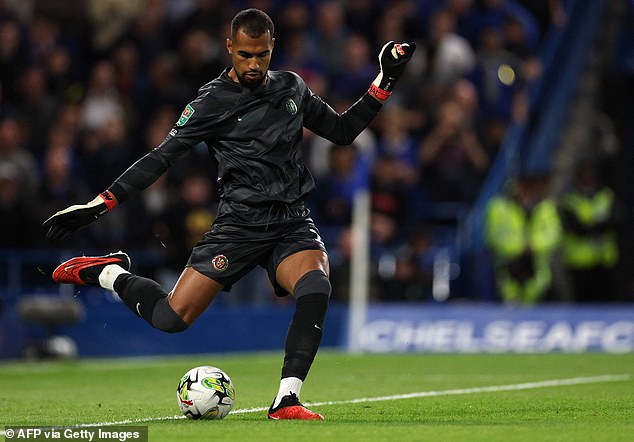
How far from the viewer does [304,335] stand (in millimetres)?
7891

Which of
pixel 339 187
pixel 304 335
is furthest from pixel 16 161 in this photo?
pixel 304 335

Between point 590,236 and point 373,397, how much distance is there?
752 cm

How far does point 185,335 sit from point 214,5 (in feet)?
16.3

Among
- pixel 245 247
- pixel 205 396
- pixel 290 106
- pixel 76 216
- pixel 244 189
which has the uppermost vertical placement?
pixel 290 106

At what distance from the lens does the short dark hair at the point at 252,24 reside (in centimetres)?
792

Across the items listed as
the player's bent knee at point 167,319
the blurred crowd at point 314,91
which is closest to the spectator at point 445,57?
the blurred crowd at point 314,91

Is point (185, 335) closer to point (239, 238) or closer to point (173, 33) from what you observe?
point (173, 33)

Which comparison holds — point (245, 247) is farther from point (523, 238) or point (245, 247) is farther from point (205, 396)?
point (523, 238)

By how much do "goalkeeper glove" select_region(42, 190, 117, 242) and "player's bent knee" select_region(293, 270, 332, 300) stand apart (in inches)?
46.3

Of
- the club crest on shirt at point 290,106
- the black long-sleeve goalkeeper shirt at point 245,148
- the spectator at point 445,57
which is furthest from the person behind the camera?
the spectator at point 445,57

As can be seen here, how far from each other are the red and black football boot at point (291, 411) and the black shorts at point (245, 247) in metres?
0.81

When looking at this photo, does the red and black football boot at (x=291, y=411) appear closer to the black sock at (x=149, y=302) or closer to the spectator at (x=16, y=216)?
the black sock at (x=149, y=302)

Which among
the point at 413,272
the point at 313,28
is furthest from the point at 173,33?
the point at 413,272

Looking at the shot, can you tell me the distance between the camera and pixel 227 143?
8273 millimetres
